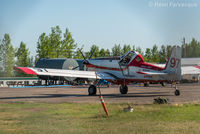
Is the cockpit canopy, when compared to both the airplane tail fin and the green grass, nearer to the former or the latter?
the airplane tail fin

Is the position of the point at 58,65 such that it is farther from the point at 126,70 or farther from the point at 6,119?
the point at 6,119

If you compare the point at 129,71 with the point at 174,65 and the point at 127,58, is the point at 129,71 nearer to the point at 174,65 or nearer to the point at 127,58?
the point at 127,58

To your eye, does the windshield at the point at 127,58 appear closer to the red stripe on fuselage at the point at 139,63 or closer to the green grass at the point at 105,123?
the red stripe on fuselage at the point at 139,63

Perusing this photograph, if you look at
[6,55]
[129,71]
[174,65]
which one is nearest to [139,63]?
[129,71]

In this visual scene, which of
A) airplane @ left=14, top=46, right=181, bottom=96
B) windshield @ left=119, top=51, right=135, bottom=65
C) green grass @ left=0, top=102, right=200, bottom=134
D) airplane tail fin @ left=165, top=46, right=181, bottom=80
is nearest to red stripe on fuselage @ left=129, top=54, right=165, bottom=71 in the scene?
airplane @ left=14, top=46, right=181, bottom=96

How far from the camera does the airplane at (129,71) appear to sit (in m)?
27.0

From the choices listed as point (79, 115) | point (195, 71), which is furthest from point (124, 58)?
point (79, 115)

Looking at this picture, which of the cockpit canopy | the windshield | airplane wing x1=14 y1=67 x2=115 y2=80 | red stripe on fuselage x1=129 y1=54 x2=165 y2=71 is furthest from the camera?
the windshield

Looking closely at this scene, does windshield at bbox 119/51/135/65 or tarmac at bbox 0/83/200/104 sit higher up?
windshield at bbox 119/51/135/65

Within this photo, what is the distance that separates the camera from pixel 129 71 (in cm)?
2919

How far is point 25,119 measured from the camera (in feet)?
42.8

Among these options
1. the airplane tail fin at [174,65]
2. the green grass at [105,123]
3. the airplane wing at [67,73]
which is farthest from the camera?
the airplane tail fin at [174,65]

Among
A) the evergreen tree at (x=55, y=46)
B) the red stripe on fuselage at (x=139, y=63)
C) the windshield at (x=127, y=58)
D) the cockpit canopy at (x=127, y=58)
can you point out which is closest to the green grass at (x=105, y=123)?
the red stripe on fuselage at (x=139, y=63)

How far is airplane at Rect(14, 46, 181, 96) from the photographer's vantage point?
27.0 metres
